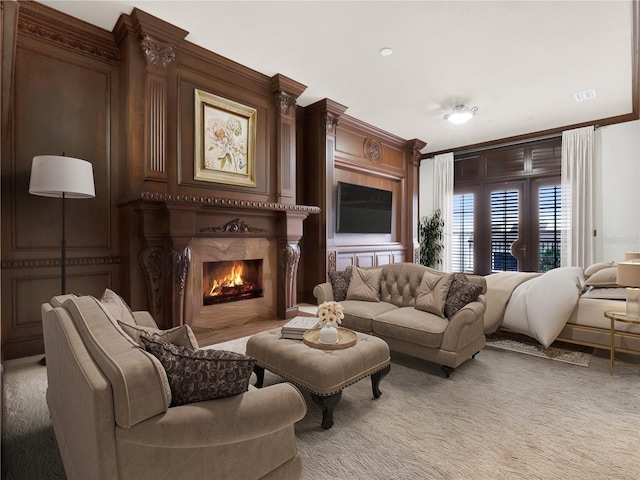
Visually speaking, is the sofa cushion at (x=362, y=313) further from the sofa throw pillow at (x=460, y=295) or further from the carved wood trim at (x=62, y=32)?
the carved wood trim at (x=62, y=32)

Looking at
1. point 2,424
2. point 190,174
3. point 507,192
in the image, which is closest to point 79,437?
point 2,424

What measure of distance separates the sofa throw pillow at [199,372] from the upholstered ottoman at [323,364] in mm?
812

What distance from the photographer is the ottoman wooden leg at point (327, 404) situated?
191cm

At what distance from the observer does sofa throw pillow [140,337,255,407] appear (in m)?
1.10

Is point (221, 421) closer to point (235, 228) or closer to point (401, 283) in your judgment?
point (401, 283)

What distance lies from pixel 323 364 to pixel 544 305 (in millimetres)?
2509

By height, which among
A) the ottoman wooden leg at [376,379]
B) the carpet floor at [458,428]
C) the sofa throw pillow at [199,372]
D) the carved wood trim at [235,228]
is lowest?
the carpet floor at [458,428]

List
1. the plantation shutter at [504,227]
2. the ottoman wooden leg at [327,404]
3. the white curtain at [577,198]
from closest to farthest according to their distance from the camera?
the ottoman wooden leg at [327,404]
the white curtain at [577,198]
the plantation shutter at [504,227]

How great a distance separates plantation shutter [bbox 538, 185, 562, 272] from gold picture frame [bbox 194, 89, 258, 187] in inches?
211

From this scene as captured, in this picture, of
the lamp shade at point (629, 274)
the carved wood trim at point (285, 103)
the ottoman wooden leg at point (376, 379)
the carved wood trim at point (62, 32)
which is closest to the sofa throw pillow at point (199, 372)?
the ottoman wooden leg at point (376, 379)

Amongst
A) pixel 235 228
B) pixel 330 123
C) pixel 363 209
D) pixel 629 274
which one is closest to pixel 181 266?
pixel 235 228

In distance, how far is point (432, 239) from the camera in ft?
23.9

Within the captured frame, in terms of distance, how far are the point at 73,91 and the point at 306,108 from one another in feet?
10.1

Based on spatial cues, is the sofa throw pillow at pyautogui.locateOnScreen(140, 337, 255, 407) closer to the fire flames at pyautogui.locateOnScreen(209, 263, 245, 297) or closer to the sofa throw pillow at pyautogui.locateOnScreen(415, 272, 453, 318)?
the sofa throw pillow at pyautogui.locateOnScreen(415, 272, 453, 318)
